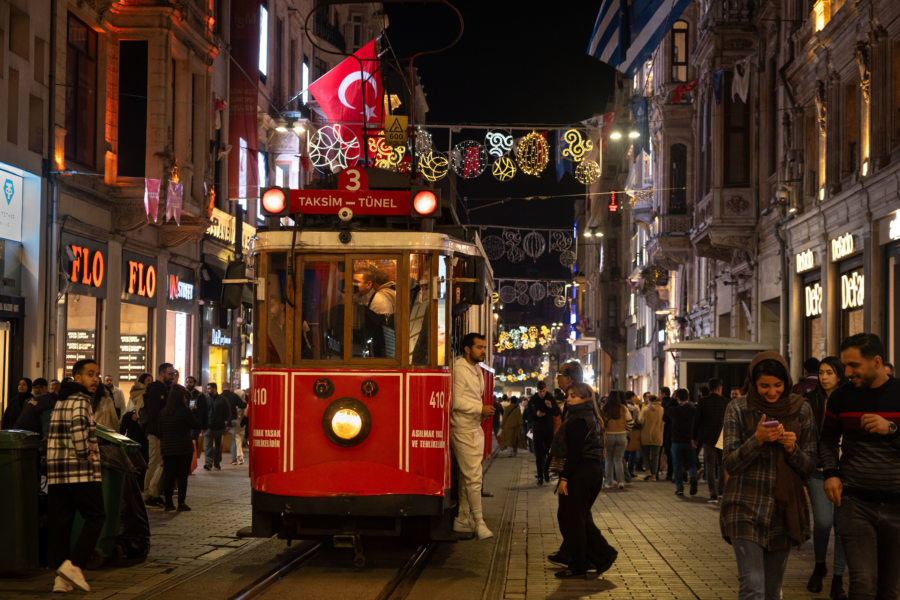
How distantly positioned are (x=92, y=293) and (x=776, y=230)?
50.3ft

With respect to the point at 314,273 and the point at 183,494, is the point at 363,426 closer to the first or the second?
the point at 314,273

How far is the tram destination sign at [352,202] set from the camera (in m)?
11.4

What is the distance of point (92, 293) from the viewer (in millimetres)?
25062

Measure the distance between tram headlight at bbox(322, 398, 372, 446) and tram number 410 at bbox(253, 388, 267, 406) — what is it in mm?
594

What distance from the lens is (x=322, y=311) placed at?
1114cm

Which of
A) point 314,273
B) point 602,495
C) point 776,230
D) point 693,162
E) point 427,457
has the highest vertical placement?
point 693,162

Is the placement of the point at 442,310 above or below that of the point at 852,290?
below

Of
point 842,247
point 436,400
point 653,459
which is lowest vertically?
point 653,459

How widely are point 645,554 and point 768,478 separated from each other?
5905 millimetres

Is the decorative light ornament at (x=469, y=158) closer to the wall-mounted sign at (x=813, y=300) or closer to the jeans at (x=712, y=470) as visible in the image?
the wall-mounted sign at (x=813, y=300)

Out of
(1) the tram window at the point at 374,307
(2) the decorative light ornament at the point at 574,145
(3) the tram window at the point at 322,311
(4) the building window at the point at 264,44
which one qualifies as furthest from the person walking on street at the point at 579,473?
(4) the building window at the point at 264,44

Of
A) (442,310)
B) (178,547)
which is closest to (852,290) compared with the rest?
(442,310)

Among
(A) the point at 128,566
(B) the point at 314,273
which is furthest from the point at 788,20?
(A) the point at 128,566

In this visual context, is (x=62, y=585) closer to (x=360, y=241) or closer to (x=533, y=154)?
(x=360, y=241)
